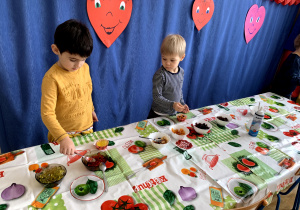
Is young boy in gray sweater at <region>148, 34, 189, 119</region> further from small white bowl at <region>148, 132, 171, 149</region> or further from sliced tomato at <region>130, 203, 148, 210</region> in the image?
sliced tomato at <region>130, 203, 148, 210</region>

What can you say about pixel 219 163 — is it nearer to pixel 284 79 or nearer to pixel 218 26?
pixel 284 79

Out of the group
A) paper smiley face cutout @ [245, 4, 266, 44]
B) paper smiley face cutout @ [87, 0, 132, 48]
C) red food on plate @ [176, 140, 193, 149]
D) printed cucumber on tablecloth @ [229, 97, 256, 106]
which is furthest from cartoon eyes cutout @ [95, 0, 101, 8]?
paper smiley face cutout @ [245, 4, 266, 44]

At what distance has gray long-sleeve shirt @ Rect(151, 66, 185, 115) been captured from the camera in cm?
144

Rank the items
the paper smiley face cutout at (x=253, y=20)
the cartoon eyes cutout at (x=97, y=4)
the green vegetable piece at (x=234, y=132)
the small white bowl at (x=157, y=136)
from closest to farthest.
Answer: the small white bowl at (x=157, y=136)
the green vegetable piece at (x=234, y=132)
the cartoon eyes cutout at (x=97, y=4)
the paper smiley face cutout at (x=253, y=20)

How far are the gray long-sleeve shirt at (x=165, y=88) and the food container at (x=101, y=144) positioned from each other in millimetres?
519

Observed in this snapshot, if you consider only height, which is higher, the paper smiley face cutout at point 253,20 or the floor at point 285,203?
the paper smiley face cutout at point 253,20

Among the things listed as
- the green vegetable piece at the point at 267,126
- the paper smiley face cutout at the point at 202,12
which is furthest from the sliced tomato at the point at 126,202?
the paper smiley face cutout at the point at 202,12

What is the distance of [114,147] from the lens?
105cm

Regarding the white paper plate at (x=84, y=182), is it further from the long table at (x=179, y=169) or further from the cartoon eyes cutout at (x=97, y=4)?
the cartoon eyes cutout at (x=97, y=4)

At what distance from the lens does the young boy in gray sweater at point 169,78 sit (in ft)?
4.44

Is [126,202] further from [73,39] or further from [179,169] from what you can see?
[73,39]

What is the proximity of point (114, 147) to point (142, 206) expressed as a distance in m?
0.38

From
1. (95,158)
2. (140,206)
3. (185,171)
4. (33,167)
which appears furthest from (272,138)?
(33,167)

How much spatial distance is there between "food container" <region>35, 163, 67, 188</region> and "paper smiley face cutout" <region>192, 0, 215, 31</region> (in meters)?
2.00
